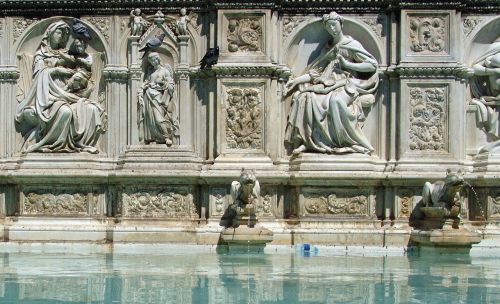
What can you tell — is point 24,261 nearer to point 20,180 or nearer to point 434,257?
point 20,180

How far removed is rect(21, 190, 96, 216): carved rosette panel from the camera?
56.7ft

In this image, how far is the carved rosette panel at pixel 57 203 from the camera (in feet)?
56.7

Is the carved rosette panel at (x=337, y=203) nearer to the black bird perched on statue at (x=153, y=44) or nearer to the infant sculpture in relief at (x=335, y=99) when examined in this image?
the infant sculpture in relief at (x=335, y=99)

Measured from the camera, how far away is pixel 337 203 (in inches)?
663

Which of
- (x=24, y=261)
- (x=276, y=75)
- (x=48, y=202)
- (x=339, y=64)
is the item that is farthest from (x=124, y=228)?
(x=339, y=64)

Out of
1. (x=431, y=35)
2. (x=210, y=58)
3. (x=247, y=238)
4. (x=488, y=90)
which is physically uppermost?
(x=431, y=35)

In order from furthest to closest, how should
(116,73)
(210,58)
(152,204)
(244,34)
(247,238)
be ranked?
1. (116,73)
2. (210,58)
3. (244,34)
4. (152,204)
5. (247,238)

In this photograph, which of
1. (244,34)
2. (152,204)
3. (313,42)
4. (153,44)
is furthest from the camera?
(313,42)

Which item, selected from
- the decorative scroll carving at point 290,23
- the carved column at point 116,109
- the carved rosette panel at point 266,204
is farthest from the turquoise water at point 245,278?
the decorative scroll carving at point 290,23

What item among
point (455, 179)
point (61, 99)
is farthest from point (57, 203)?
point (455, 179)

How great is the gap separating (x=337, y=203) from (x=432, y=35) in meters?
3.66

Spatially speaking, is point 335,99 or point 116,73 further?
point 116,73

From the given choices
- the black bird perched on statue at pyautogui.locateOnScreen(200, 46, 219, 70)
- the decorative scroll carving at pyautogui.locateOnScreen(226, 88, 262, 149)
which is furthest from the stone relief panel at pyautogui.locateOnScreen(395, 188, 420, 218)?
the black bird perched on statue at pyautogui.locateOnScreen(200, 46, 219, 70)

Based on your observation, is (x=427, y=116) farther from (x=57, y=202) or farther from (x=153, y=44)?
(x=57, y=202)
